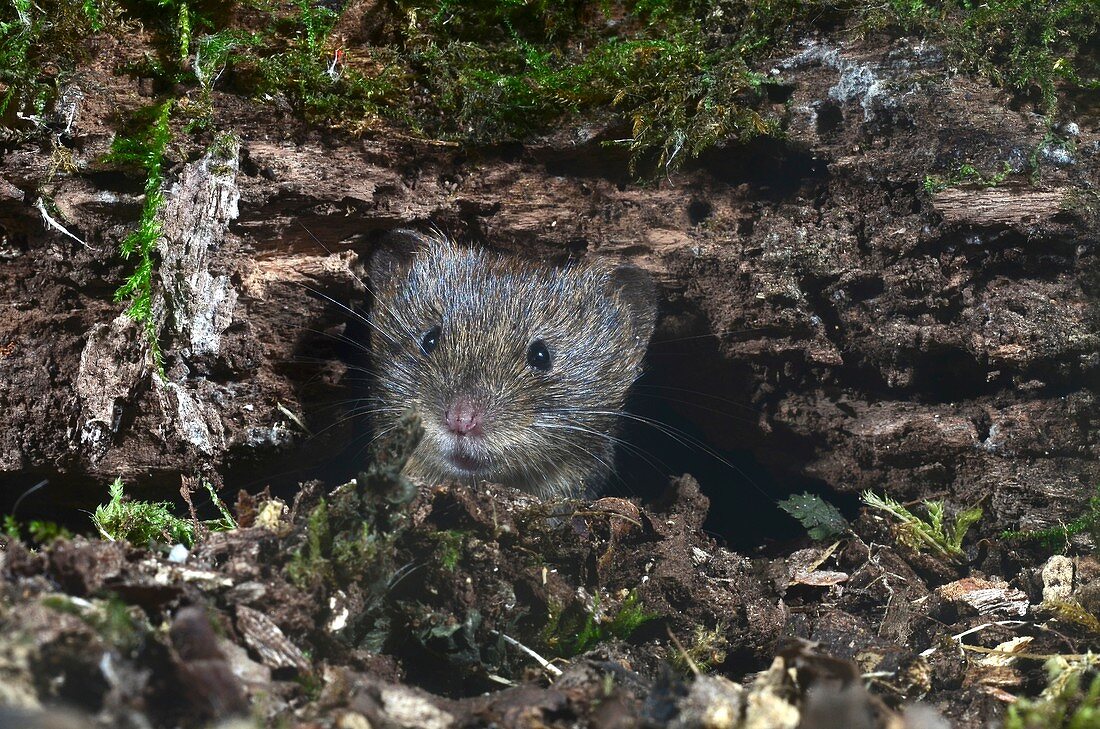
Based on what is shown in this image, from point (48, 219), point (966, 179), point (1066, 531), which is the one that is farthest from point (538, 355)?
point (1066, 531)

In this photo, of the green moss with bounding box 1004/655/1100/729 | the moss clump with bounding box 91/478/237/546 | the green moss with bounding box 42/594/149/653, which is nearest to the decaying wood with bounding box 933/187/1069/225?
the green moss with bounding box 1004/655/1100/729

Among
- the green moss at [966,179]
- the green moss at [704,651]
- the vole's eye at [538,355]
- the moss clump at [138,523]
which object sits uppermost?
the green moss at [966,179]

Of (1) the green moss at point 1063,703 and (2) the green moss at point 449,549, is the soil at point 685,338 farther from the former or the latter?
(1) the green moss at point 1063,703

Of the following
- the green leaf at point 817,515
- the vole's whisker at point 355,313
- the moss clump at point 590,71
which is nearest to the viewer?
the moss clump at point 590,71

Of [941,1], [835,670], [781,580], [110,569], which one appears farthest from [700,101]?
[110,569]

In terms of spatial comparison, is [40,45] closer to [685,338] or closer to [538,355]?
[538,355]

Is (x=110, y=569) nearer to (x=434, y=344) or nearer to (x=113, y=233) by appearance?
(x=113, y=233)

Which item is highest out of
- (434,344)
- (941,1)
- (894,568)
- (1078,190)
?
(941,1)

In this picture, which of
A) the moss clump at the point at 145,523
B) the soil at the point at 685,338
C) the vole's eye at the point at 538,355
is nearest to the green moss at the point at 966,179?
the soil at the point at 685,338
